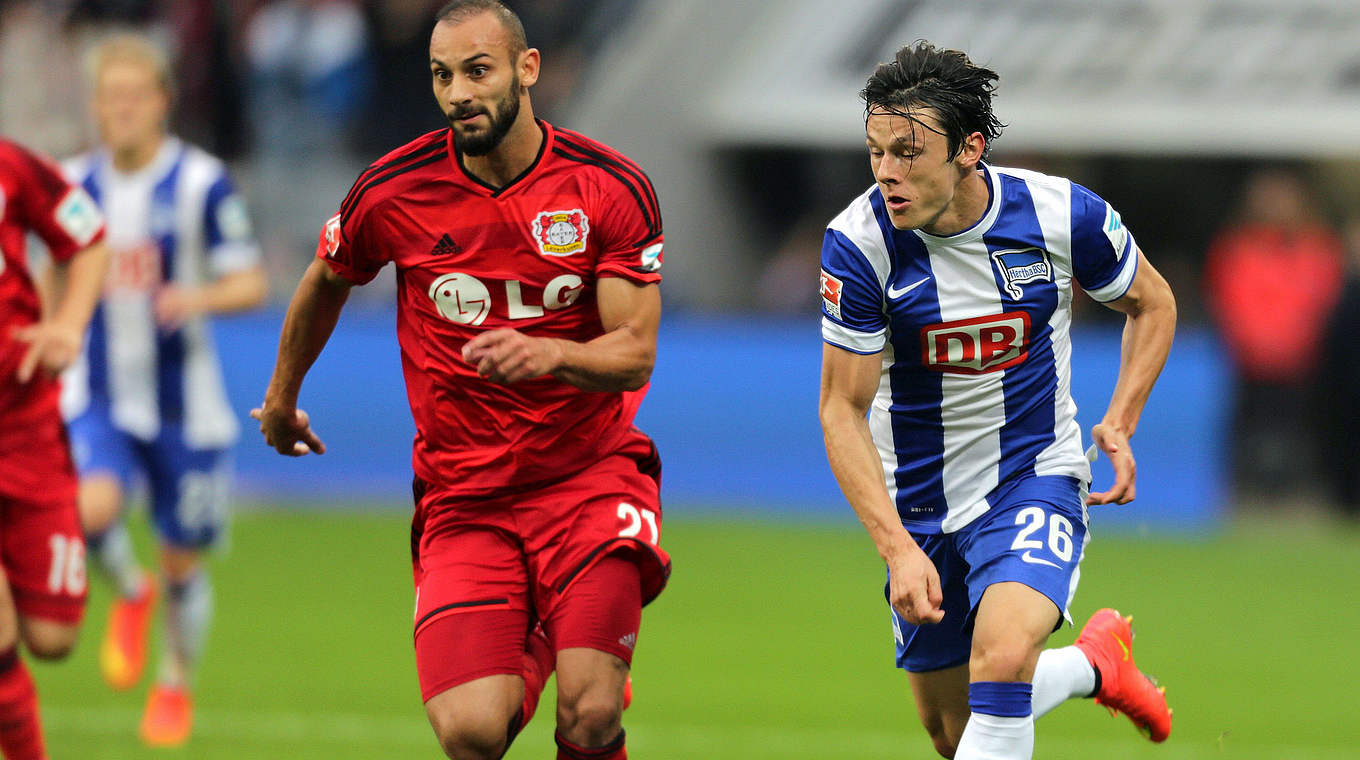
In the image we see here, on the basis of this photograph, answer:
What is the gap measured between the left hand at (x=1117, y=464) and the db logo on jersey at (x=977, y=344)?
329 mm

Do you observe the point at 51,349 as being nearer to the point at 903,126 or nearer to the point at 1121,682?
the point at 903,126

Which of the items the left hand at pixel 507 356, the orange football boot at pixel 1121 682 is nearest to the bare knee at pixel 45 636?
the left hand at pixel 507 356

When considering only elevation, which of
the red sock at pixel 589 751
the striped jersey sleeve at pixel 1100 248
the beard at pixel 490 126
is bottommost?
the red sock at pixel 589 751

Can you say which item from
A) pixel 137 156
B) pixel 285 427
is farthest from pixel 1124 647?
pixel 137 156

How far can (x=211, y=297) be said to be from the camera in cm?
814

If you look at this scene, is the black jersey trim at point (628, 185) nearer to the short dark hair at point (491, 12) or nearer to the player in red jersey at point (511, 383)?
the player in red jersey at point (511, 383)

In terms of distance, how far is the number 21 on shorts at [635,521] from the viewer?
18.5 feet

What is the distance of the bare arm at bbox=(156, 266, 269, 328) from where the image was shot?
797cm

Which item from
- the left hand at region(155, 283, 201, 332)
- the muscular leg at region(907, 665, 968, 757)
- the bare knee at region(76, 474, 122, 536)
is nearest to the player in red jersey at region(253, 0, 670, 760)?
the muscular leg at region(907, 665, 968, 757)

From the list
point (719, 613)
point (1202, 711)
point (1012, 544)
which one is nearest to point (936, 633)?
point (1012, 544)

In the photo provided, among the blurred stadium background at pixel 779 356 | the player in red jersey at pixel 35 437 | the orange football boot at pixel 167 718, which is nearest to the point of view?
the player in red jersey at pixel 35 437

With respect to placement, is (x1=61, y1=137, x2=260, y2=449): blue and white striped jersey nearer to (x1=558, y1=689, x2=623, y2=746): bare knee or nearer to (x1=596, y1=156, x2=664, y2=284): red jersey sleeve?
(x1=596, y1=156, x2=664, y2=284): red jersey sleeve

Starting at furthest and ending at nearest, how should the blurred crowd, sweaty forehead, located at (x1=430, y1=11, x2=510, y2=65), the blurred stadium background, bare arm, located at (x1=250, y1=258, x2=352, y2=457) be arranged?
the blurred crowd
the blurred stadium background
bare arm, located at (x1=250, y1=258, x2=352, y2=457)
sweaty forehead, located at (x1=430, y1=11, x2=510, y2=65)

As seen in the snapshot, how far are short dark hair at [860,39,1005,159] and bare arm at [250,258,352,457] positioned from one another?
1634 millimetres
